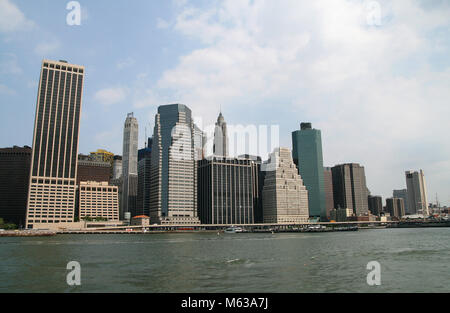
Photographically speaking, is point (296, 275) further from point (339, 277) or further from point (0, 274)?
point (0, 274)

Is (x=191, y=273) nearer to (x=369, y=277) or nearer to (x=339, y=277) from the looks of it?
(x=339, y=277)

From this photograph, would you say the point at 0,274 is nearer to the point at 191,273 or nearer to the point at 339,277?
the point at 191,273

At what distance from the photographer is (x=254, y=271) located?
45.9 m
